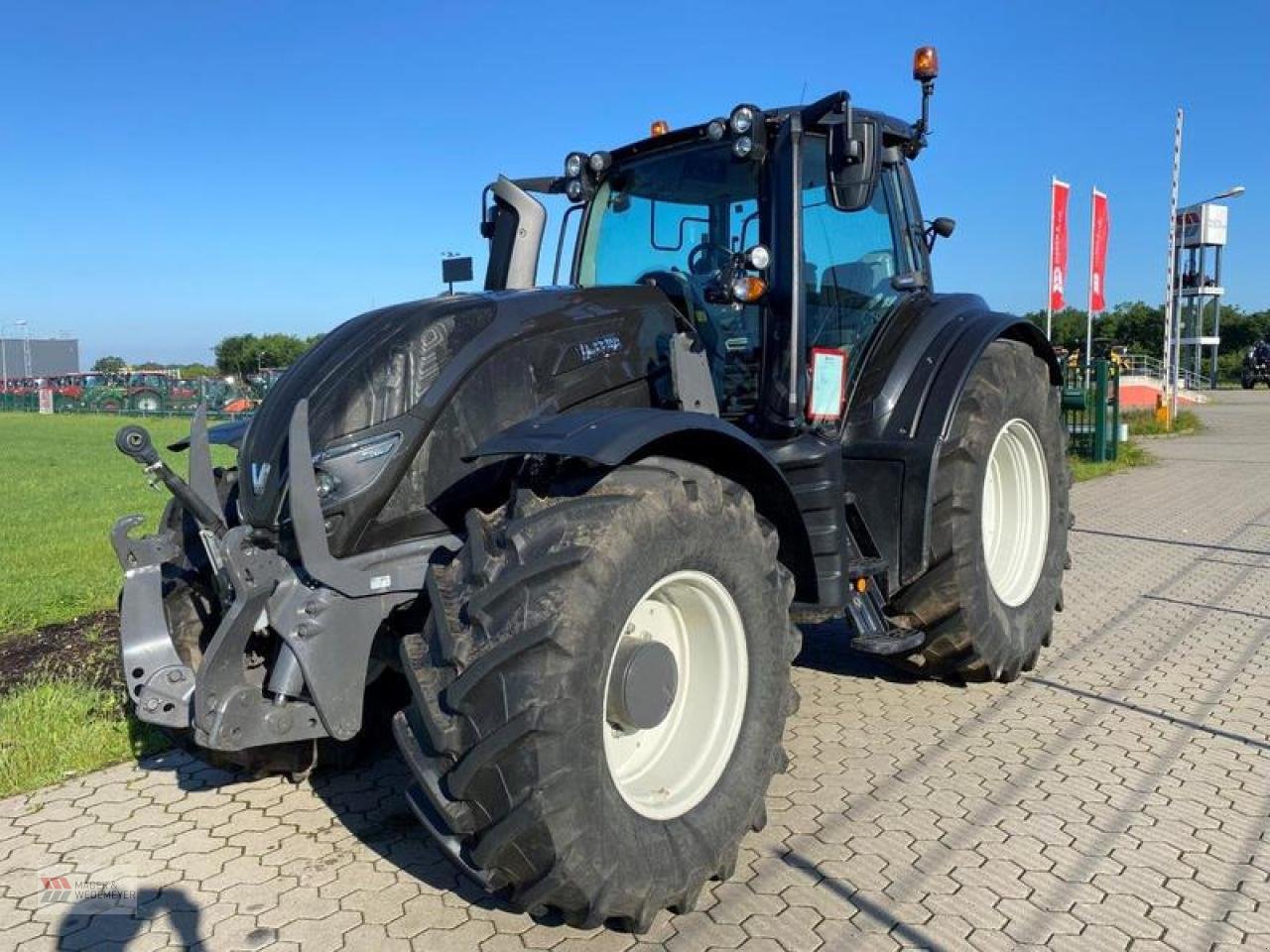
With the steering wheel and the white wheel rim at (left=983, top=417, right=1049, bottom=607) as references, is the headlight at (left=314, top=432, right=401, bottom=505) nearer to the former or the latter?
the steering wheel

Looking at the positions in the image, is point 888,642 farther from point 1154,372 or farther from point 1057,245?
point 1154,372

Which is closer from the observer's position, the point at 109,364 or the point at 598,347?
the point at 598,347

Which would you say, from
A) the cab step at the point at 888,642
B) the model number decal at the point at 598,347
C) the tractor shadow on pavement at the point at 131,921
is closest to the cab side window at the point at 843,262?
the model number decal at the point at 598,347

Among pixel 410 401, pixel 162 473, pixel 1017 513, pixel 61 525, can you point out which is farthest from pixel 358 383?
pixel 61 525

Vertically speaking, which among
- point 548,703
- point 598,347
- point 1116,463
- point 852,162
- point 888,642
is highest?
point 852,162

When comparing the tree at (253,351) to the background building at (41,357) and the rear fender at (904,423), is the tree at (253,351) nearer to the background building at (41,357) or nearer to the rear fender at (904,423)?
the background building at (41,357)

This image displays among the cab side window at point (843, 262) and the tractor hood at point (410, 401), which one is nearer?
the tractor hood at point (410, 401)

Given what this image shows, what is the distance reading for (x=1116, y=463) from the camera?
16.1 metres

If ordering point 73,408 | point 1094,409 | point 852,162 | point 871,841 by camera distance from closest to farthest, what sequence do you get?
point 871,841
point 852,162
point 1094,409
point 73,408

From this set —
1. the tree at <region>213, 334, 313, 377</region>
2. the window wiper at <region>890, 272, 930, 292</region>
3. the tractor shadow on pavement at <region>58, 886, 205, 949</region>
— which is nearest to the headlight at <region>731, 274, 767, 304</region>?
the window wiper at <region>890, 272, 930, 292</region>

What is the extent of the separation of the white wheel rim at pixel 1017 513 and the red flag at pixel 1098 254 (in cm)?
1701

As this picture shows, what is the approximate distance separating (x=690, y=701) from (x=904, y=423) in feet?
5.70

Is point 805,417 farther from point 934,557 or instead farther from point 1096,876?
point 1096,876

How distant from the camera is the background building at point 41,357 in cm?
8075
